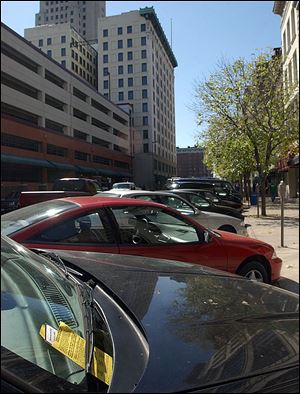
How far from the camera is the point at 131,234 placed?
462 centimetres

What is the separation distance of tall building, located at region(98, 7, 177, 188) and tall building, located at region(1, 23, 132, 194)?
3170mm

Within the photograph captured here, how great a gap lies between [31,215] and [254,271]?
8.94 ft

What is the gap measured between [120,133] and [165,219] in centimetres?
5936

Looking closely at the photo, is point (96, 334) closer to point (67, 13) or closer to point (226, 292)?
point (226, 292)

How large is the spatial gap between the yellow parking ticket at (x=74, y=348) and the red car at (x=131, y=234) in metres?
2.29

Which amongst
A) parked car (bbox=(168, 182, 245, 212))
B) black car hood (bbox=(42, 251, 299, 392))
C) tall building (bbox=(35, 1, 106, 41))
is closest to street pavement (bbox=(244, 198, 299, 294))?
black car hood (bbox=(42, 251, 299, 392))

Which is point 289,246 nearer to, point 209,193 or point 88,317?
point 88,317

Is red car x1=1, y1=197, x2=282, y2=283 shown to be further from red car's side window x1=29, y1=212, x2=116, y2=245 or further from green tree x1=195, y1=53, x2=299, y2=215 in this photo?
green tree x1=195, y1=53, x2=299, y2=215

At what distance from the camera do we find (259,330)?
158cm

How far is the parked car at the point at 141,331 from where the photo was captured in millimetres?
1260

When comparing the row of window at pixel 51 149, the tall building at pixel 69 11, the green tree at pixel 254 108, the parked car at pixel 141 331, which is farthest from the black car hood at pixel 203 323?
the row of window at pixel 51 149

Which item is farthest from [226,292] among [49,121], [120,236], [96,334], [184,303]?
[49,121]

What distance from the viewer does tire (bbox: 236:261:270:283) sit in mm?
5200

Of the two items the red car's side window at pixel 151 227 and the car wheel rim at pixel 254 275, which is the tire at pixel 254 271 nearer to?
the car wheel rim at pixel 254 275
